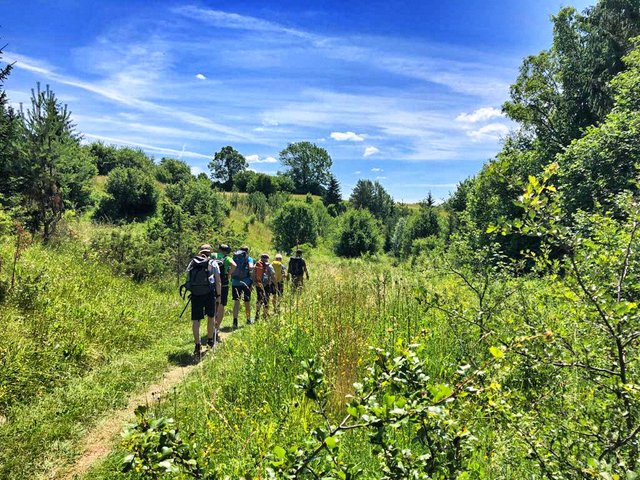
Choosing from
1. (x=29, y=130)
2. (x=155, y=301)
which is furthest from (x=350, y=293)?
(x=29, y=130)

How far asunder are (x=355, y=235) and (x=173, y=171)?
85.0ft

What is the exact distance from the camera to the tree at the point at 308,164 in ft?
307

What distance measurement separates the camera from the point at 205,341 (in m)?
8.20

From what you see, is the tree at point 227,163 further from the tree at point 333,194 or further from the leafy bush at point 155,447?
the leafy bush at point 155,447

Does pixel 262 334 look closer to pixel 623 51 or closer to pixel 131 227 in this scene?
pixel 131 227

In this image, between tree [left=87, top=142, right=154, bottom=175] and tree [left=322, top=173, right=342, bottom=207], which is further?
tree [left=322, top=173, right=342, bottom=207]

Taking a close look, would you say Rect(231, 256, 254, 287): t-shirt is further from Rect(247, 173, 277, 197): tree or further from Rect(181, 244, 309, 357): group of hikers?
Rect(247, 173, 277, 197): tree

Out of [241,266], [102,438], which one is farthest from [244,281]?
[102,438]

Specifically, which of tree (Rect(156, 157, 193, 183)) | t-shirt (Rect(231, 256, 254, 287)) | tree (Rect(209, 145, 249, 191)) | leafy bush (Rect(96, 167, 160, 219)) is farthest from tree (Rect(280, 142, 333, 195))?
t-shirt (Rect(231, 256, 254, 287))

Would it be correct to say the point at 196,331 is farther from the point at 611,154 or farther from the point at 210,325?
the point at 611,154

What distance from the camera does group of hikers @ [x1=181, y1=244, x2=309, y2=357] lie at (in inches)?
287

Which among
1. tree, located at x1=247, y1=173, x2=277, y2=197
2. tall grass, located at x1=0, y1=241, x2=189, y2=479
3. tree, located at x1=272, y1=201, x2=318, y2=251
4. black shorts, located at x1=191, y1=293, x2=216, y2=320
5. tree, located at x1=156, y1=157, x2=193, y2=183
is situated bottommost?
tall grass, located at x1=0, y1=241, x2=189, y2=479

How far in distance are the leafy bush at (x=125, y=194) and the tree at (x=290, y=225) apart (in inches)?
566

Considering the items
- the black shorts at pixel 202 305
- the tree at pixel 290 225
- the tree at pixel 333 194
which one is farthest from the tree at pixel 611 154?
the tree at pixel 333 194
